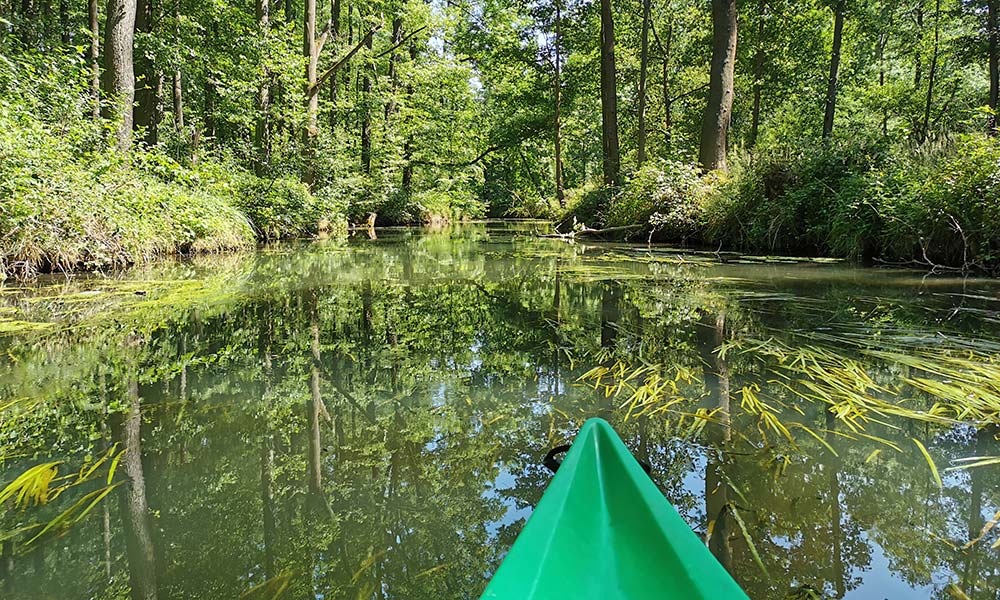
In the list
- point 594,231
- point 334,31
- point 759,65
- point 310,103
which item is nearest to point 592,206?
point 594,231

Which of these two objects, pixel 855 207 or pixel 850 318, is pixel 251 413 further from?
pixel 855 207

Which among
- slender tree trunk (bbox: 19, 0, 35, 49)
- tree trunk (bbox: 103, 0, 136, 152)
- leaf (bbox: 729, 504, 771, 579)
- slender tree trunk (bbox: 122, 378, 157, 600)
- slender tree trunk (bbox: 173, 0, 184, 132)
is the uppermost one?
slender tree trunk (bbox: 19, 0, 35, 49)

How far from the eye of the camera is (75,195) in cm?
587

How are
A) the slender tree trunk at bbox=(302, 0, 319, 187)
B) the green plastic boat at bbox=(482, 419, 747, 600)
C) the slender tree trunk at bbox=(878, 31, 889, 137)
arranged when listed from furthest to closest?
1. the slender tree trunk at bbox=(878, 31, 889, 137)
2. the slender tree trunk at bbox=(302, 0, 319, 187)
3. the green plastic boat at bbox=(482, 419, 747, 600)

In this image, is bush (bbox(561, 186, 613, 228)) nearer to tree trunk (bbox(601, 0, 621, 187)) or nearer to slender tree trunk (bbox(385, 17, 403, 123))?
tree trunk (bbox(601, 0, 621, 187))

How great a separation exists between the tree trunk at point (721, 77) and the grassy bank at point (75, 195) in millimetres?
8986

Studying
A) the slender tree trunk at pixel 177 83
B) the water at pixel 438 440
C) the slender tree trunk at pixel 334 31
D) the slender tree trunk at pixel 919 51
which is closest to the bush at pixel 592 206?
the slender tree trunk at pixel 334 31

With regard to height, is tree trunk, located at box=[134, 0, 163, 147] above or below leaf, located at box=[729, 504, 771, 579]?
above

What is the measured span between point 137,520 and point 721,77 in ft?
36.1

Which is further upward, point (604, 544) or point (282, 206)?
point (282, 206)

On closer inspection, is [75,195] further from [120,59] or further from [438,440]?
[438,440]

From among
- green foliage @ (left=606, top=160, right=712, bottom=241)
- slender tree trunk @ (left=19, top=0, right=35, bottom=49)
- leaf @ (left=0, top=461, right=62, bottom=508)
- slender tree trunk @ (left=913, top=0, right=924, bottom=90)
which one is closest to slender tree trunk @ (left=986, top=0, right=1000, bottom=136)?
slender tree trunk @ (left=913, top=0, right=924, bottom=90)

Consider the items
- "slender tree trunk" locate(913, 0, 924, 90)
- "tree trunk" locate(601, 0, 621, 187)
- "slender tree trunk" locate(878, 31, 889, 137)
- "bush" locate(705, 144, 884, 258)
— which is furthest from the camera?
"slender tree trunk" locate(878, 31, 889, 137)

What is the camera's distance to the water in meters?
1.39
